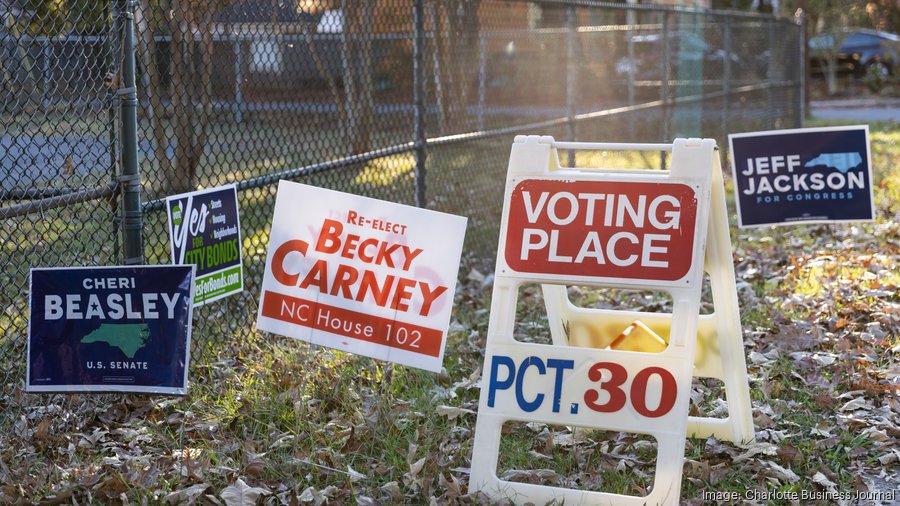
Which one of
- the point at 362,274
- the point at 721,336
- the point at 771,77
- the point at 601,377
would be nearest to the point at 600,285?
the point at 601,377

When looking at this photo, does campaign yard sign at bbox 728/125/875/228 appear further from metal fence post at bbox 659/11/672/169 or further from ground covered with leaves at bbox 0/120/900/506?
metal fence post at bbox 659/11/672/169

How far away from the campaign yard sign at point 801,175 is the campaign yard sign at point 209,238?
11.4 feet

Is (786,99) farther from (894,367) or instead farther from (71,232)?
(71,232)

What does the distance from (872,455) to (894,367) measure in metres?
1.10

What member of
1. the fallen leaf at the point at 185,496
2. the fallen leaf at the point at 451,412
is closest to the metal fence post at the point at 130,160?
the fallen leaf at the point at 185,496

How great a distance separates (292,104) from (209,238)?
2.10 metres

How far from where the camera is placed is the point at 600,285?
153 inches

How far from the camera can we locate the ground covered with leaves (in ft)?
13.1

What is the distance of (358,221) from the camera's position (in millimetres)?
4582

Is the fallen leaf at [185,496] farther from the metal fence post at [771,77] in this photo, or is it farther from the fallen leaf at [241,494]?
the metal fence post at [771,77]

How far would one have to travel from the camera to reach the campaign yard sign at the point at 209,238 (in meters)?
4.53

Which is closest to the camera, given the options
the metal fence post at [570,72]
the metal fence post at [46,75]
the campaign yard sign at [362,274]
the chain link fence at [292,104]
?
the metal fence post at [46,75]

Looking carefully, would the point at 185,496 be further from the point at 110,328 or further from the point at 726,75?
the point at 726,75

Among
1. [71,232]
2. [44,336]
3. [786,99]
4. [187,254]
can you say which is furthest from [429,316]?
[786,99]
